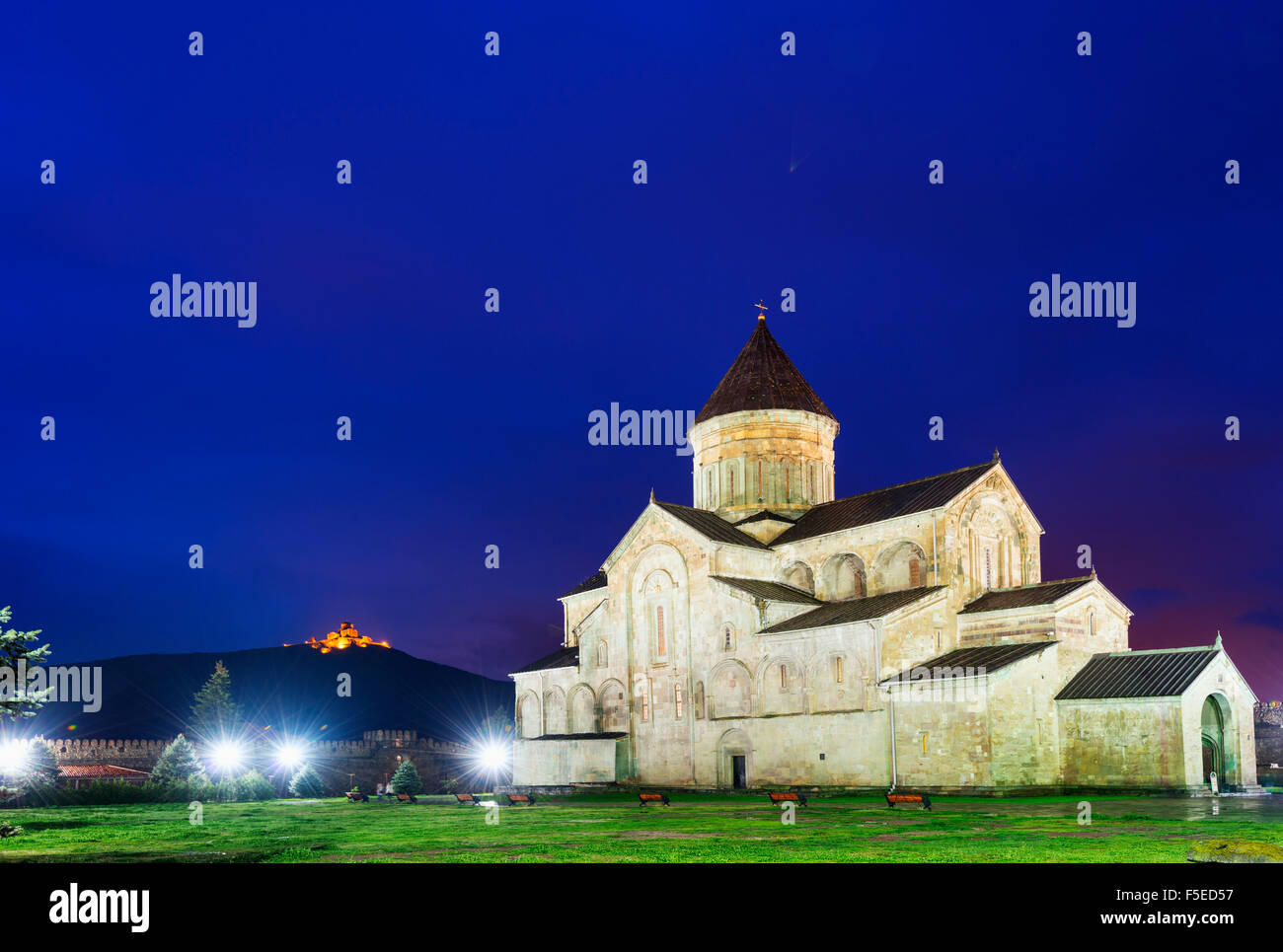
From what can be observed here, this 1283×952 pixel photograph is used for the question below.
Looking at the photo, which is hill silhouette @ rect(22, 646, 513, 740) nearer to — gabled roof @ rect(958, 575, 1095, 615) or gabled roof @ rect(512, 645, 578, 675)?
gabled roof @ rect(512, 645, 578, 675)

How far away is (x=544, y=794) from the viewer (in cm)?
4350

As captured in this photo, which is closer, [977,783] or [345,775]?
[977,783]

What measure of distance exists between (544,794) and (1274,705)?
32652 mm

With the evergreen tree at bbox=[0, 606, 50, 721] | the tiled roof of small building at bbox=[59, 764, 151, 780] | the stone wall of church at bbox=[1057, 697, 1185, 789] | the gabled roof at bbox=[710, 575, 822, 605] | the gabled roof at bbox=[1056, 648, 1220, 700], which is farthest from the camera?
the tiled roof of small building at bbox=[59, 764, 151, 780]

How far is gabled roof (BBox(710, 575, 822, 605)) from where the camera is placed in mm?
40719

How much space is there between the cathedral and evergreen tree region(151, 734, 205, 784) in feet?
44.1

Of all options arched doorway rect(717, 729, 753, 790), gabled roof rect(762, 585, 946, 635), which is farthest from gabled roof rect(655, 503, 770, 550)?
arched doorway rect(717, 729, 753, 790)

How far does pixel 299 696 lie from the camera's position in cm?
11375

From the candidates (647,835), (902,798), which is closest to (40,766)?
(647,835)

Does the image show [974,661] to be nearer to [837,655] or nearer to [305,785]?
[837,655]

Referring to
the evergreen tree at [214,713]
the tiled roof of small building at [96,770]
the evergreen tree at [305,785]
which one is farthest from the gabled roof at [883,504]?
the tiled roof of small building at [96,770]
